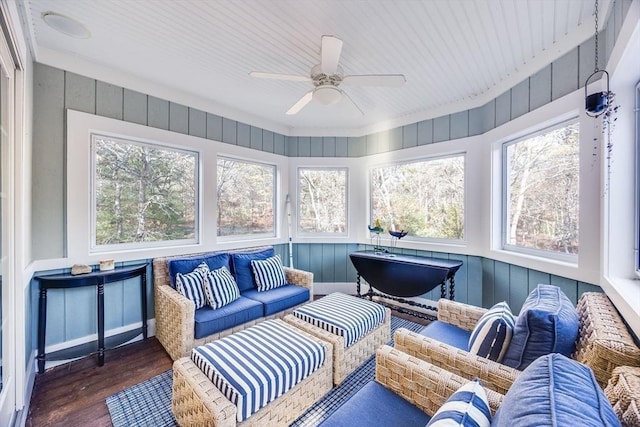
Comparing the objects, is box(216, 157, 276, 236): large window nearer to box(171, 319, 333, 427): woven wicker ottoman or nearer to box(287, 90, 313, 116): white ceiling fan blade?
box(287, 90, 313, 116): white ceiling fan blade

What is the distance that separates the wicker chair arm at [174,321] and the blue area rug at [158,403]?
0.21m

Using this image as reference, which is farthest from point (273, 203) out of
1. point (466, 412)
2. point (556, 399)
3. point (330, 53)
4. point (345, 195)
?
point (556, 399)

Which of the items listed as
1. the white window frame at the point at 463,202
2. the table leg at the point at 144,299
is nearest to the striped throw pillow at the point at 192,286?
the table leg at the point at 144,299

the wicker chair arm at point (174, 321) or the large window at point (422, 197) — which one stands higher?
the large window at point (422, 197)

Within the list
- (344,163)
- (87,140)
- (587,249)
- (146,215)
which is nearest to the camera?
(587,249)

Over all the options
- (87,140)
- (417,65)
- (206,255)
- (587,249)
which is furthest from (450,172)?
(87,140)

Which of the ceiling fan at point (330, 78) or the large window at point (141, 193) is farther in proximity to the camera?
the large window at point (141, 193)

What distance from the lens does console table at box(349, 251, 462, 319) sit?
8.84 ft

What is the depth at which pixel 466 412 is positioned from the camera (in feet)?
2.53

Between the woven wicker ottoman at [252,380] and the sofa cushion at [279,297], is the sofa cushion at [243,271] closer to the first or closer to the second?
the sofa cushion at [279,297]

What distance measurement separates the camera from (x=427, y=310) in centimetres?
320

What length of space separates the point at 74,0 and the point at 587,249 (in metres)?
3.56

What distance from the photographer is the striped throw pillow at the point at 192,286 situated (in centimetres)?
233

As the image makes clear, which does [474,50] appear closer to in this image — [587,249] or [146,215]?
[587,249]
